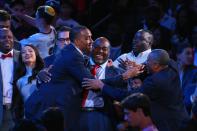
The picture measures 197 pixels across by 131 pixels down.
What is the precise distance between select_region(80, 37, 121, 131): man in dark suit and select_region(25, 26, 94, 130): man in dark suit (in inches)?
6.2

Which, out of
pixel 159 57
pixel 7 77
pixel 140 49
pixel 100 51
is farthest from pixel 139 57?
pixel 7 77

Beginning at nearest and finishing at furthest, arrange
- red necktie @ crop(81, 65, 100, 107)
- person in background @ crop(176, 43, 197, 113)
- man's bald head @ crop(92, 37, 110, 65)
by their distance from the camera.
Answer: red necktie @ crop(81, 65, 100, 107) < man's bald head @ crop(92, 37, 110, 65) < person in background @ crop(176, 43, 197, 113)

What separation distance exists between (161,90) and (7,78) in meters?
2.09

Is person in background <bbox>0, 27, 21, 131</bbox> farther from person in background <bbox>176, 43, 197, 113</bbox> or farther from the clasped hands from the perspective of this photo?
person in background <bbox>176, 43, 197, 113</bbox>

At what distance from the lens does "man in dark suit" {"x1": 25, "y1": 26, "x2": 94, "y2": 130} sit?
820cm

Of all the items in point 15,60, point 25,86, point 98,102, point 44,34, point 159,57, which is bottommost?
point 98,102

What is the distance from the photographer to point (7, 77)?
930 cm

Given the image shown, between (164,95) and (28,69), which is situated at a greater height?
(28,69)

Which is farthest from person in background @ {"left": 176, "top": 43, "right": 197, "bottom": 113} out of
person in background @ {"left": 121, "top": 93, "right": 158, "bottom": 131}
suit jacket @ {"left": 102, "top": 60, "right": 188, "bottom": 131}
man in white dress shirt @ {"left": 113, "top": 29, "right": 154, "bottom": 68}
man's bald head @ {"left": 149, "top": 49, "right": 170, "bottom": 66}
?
person in background @ {"left": 121, "top": 93, "right": 158, "bottom": 131}

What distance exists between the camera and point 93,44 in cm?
862

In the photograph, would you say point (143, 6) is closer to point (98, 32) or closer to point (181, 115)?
point (98, 32)

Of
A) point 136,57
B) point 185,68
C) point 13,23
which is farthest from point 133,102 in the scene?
point 13,23

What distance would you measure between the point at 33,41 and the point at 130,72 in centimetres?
212

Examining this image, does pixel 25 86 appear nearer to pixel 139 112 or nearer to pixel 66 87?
pixel 66 87
